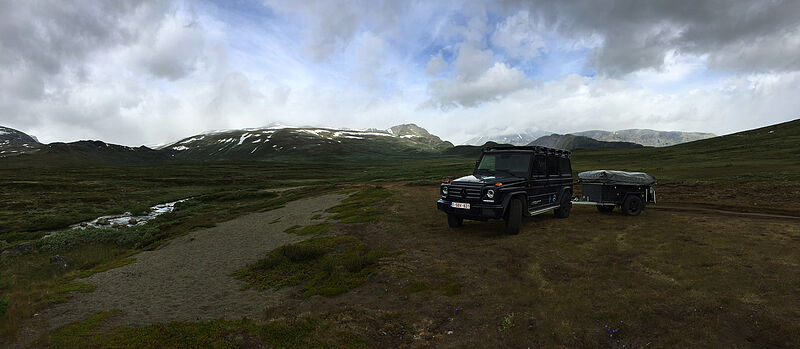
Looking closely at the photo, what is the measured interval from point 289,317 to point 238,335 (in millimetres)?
1148

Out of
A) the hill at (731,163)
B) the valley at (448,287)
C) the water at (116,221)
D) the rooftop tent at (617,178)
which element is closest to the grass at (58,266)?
the valley at (448,287)

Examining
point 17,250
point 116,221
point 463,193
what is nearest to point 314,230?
point 463,193

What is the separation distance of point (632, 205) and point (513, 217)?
8.63 metres

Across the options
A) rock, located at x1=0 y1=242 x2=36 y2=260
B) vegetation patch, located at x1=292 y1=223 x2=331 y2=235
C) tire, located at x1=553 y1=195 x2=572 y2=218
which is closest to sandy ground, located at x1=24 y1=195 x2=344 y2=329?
vegetation patch, located at x1=292 y1=223 x2=331 y2=235

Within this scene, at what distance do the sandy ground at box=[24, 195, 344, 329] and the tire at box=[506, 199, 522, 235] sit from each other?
9253 millimetres

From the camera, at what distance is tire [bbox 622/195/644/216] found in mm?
17344

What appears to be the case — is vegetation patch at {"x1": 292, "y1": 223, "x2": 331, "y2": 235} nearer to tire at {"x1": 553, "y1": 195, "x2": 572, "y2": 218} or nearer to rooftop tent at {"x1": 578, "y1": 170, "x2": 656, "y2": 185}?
tire at {"x1": 553, "y1": 195, "x2": 572, "y2": 218}

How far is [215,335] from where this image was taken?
21.5 feet

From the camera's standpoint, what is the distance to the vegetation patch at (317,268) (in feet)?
32.2

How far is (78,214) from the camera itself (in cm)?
3609

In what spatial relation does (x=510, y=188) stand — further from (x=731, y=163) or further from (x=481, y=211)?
(x=731, y=163)

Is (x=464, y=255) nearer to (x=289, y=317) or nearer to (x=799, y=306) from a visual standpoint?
(x=289, y=317)

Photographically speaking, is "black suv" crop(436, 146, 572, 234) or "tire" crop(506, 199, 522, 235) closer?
"black suv" crop(436, 146, 572, 234)

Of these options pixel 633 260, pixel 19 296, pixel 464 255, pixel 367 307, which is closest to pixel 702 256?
pixel 633 260
